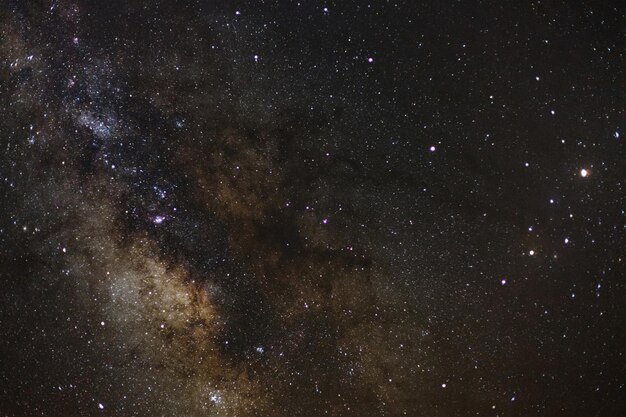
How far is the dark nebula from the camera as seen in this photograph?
2.10 metres

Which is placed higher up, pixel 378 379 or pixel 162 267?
pixel 162 267

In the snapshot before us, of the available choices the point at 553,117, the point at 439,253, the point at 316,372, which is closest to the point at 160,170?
the point at 316,372

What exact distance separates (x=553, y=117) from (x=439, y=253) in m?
1.15

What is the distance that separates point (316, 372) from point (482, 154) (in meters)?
Answer: 1.70

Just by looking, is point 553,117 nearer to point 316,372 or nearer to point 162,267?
point 316,372

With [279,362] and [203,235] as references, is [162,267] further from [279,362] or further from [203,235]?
[279,362]

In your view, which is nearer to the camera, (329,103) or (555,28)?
(329,103)

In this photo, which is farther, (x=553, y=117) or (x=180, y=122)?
(x=553, y=117)

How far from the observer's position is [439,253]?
220 centimetres

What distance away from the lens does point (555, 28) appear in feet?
7.49

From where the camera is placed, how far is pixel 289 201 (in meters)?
2.14

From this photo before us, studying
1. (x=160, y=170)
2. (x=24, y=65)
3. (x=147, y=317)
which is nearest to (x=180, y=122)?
(x=160, y=170)

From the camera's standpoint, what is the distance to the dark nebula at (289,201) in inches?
82.7

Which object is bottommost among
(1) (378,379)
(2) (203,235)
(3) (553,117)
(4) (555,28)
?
(1) (378,379)
